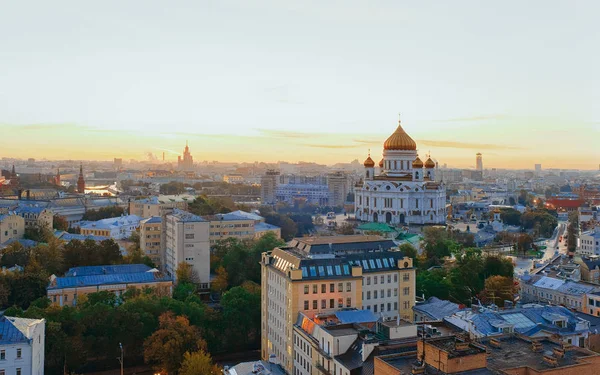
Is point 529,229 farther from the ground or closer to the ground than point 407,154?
closer to the ground

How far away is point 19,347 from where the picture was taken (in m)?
25.5

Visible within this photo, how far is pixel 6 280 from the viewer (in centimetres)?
4116

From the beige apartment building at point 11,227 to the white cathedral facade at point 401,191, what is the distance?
4840cm

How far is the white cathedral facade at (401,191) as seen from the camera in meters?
86.9

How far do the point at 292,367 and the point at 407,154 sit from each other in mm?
63999

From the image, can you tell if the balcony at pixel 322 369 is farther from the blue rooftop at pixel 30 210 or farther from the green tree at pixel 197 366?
the blue rooftop at pixel 30 210

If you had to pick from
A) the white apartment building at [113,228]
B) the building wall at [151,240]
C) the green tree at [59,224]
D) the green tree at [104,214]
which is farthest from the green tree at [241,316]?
the green tree at [104,214]

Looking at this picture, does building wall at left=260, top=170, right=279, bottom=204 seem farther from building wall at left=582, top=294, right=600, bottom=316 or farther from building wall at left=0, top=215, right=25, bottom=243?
building wall at left=582, top=294, right=600, bottom=316

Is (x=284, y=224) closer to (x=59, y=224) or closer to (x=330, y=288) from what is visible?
(x=59, y=224)

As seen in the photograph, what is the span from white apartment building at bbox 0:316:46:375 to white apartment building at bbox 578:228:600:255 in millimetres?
55074

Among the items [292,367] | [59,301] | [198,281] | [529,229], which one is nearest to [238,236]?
[198,281]

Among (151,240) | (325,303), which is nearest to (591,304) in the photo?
(325,303)

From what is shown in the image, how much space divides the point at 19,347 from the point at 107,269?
20.4 metres

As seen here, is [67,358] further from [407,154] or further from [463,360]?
[407,154]
